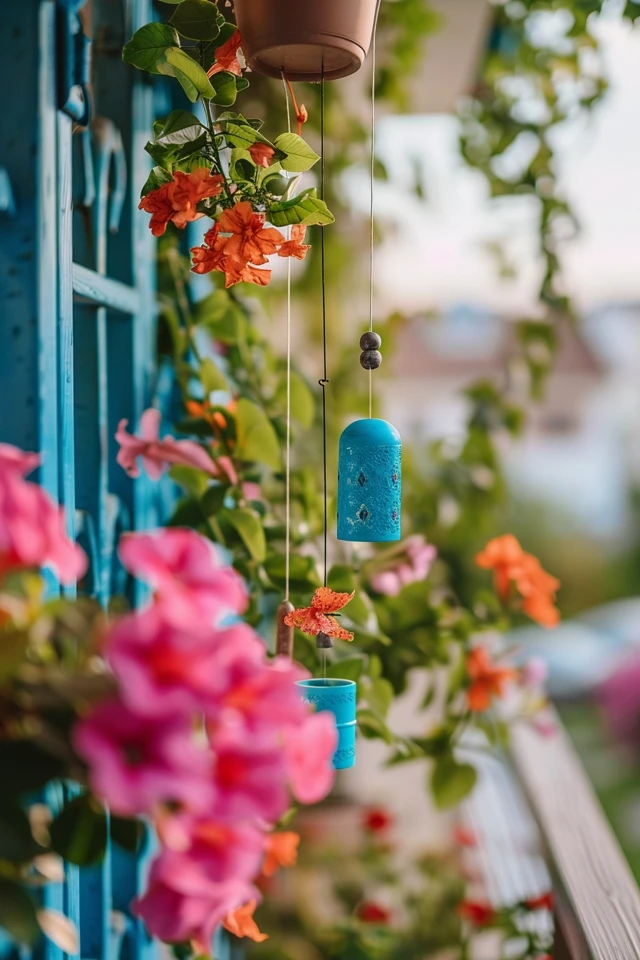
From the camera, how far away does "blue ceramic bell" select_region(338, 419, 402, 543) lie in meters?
0.78

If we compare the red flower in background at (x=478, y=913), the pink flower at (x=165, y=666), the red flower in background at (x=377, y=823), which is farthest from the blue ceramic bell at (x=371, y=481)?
the red flower in background at (x=377, y=823)

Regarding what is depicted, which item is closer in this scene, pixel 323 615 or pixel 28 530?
pixel 28 530

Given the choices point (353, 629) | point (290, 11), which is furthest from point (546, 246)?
point (290, 11)

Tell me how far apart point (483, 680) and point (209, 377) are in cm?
56

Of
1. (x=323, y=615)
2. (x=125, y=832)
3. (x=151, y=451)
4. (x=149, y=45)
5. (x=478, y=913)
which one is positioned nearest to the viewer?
(x=125, y=832)

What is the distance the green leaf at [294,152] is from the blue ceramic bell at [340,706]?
416 mm

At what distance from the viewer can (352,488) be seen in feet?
2.60

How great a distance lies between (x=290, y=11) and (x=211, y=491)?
0.45m

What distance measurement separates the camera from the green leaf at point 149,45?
621 millimetres

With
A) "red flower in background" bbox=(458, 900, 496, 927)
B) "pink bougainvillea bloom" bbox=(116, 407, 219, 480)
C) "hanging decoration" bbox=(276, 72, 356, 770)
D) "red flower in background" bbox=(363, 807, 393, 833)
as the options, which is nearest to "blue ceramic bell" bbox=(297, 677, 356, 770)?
"hanging decoration" bbox=(276, 72, 356, 770)

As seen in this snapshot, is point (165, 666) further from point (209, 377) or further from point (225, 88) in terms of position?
point (209, 377)

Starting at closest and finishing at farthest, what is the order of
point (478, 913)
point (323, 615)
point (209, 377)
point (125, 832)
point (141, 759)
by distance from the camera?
point (141, 759) → point (125, 832) → point (323, 615) → point (209, 377) → point (478, 913)

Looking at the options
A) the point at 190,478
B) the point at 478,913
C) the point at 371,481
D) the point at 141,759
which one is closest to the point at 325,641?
the point at 371,481

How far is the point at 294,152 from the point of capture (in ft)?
2.18
